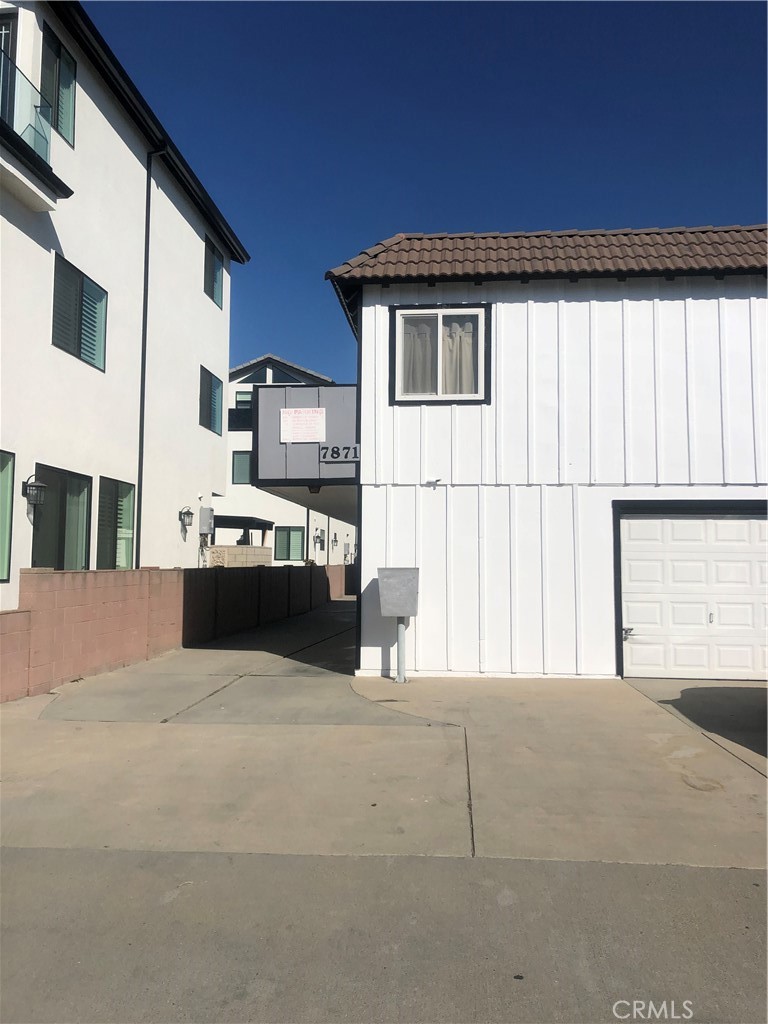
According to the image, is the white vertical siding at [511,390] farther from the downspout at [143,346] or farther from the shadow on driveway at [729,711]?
the downspout at [143,346]

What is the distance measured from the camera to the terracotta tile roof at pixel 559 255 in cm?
984

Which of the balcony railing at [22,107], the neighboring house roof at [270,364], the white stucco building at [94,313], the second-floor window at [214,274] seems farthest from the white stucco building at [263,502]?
the balcony railing at [22,107]

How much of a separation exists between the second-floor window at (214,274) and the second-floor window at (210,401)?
195cm

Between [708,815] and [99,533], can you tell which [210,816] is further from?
[99,533]

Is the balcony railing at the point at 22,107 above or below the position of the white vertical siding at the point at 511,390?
above

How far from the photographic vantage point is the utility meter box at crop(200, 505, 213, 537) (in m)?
17.9

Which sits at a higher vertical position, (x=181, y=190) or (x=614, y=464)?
(x=181, y=190)

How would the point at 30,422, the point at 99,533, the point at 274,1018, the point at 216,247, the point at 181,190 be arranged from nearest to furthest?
the point at 274,1018, the point at 30,422, the point at 99,533, the point at 181,190, the point at 216,247

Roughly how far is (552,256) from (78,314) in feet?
24.8

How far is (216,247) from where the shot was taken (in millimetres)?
19047

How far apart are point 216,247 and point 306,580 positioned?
9921 mm

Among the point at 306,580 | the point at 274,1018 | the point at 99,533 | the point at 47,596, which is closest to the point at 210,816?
the point at 274,1018

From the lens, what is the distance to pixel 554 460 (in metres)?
9.87

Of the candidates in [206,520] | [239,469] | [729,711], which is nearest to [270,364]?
[239,469]
